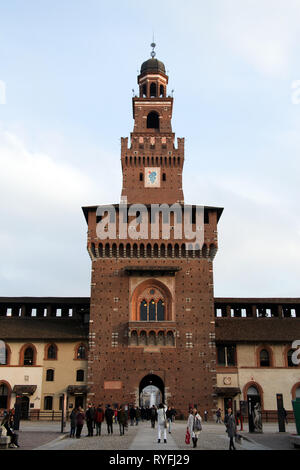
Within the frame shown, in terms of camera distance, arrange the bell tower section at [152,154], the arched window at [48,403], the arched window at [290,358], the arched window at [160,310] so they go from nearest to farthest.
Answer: the arched window at [160,310] → the arched window at [48,403] → the arched window at [290,358] → the bell tower section at [152,154]

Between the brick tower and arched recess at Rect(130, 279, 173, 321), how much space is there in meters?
0.09

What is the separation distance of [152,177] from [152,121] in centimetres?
797

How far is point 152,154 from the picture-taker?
171ft

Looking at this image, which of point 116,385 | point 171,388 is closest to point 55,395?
point 116,385

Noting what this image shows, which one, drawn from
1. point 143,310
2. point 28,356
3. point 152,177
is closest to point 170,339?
point 143,310

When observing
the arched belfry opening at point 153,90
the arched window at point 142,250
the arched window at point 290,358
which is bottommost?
the arched window at point 290,358

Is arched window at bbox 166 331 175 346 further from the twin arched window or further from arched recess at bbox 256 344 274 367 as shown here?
arched recess at bbox 256 344 274 367

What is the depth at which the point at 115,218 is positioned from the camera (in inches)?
1828

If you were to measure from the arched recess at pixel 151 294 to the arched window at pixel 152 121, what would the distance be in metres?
19.6

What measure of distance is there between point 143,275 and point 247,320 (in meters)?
12.5

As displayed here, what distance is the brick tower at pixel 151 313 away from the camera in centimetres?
4203

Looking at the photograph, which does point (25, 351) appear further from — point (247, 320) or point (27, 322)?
point (247, 320)

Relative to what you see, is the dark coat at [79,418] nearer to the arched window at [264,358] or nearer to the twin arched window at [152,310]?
the twin arched window at [152,310]

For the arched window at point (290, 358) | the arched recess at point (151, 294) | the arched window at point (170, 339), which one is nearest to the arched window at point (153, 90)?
the arched recess at point (151, 294)
